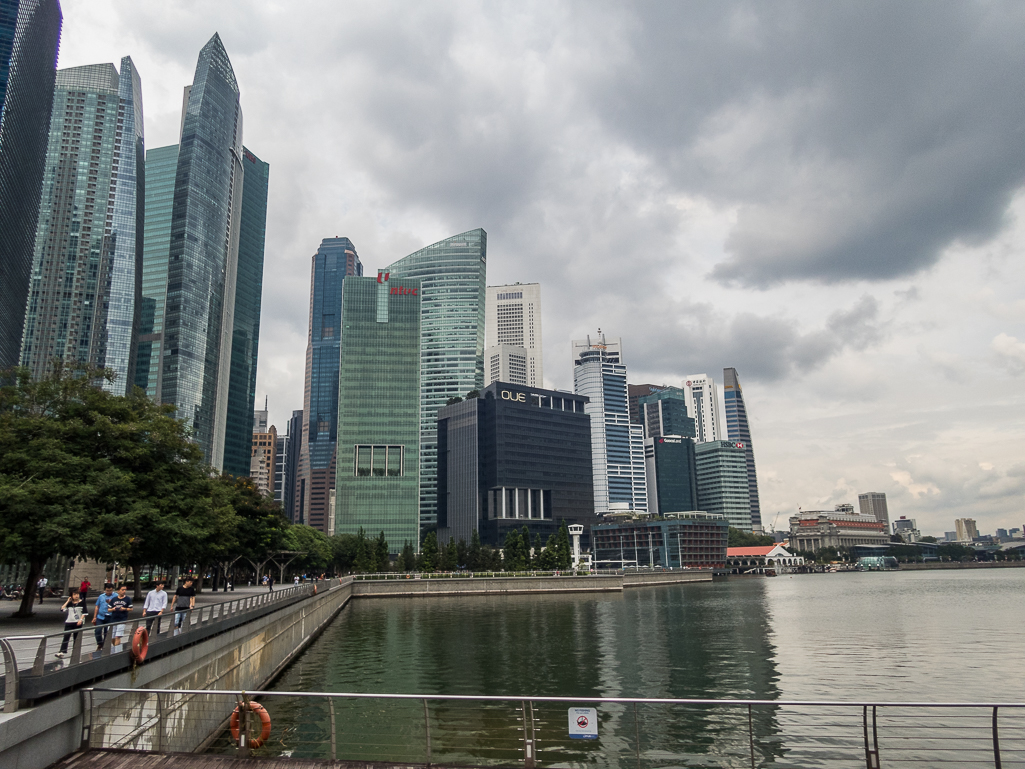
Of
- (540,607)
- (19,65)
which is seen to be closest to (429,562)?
(540,607)

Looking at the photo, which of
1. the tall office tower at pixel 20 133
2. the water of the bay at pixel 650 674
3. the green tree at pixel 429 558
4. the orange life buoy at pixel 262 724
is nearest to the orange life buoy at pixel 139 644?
the water of the bay at pixel 650 674

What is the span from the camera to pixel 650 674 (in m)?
41.6

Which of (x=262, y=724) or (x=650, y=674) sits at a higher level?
(x=262, y=724)

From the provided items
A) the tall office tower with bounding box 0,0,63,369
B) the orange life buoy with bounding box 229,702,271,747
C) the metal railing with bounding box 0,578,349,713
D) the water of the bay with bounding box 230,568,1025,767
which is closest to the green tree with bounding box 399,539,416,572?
the water of the bay with bounding box 230,568,1025,767

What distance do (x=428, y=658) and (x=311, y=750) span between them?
27441mm

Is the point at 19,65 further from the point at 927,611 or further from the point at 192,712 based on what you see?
the point at 927,611

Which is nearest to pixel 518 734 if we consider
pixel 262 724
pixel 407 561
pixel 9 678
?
pixel 262 724

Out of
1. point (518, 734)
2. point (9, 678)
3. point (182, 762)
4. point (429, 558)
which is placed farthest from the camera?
point (429, 558)

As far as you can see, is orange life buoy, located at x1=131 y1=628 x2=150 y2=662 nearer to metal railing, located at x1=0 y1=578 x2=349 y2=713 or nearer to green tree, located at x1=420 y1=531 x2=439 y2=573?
metal railing, located at x1=0 y1=578 x2=349 y2=713

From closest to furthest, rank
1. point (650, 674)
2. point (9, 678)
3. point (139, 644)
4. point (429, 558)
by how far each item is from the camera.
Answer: point (9, 678) → point (139, 644) → point (650, 674) → point (429, 558)

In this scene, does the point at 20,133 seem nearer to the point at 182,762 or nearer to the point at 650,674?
the point at 650,674

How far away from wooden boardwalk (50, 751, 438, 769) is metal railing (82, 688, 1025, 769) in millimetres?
932

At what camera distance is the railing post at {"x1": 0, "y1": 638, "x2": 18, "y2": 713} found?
1444 cm

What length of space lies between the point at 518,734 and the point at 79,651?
1563 centimetres
